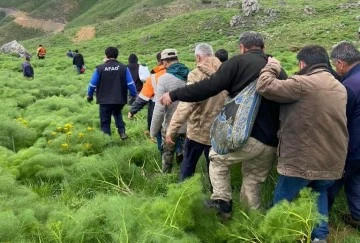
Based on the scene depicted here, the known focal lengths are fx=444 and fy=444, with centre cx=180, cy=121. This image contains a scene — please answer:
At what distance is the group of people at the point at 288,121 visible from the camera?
4.52m

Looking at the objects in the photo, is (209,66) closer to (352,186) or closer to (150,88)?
(150,88)

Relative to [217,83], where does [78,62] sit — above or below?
below

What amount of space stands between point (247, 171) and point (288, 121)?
96 centimetres

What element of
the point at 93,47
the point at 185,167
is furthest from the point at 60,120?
the point at 93,47

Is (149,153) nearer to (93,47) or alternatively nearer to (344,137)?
(344,137)

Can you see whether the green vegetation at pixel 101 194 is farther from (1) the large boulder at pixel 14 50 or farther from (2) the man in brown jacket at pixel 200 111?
(1) the large boulder at pixel 14 50

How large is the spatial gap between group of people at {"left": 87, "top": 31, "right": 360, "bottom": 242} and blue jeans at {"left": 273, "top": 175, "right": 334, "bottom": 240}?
10 mm

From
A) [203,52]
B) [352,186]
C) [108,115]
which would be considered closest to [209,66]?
[203,52]

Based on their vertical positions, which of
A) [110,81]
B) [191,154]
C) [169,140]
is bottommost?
[191,154]

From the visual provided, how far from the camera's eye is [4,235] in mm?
4391

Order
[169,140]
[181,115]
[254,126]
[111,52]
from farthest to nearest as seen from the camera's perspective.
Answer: [111,52] → [169,140] → [181,115] → [254,126]

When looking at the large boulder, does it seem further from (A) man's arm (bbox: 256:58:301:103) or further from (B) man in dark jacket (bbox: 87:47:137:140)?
(A) man's arm (bbox: 256:58:301:103)

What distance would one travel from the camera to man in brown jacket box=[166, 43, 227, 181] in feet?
19.2

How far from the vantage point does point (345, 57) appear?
520cm
